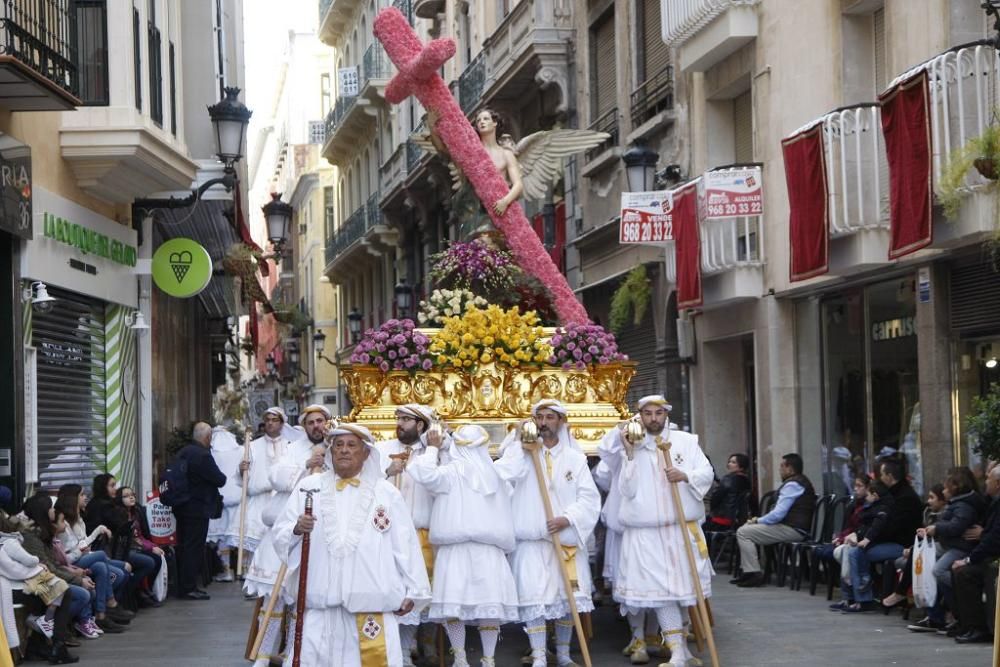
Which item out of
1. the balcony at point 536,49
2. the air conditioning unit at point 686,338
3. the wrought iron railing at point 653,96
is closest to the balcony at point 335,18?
the balcony at point 536,49

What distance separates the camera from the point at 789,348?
21.0 meters

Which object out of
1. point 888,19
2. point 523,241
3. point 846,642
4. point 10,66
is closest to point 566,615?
point 846,642

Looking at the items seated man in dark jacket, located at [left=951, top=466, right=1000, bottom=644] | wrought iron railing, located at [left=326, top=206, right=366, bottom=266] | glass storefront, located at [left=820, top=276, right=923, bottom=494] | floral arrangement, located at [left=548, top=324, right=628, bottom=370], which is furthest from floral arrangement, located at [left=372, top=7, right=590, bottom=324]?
wrought iron railing, located at [left=326, top=206, right=366, bottom=266]

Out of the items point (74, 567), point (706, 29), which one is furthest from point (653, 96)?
point (74, 567)

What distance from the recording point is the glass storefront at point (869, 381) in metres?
17.7

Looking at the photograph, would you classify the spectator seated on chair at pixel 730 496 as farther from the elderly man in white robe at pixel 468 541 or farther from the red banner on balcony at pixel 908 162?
the elderly man in white robe at pixel 468 541

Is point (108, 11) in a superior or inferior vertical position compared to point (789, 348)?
superior

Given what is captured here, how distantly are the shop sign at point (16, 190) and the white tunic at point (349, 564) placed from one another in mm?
6436

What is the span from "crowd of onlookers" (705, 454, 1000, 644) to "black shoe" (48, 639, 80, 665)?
256 inches

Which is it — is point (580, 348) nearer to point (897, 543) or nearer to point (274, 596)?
point (897, 543)

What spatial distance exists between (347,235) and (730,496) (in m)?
36.5

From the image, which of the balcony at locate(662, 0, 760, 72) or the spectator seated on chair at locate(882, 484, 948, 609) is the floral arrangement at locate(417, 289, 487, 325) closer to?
the spectator seated on chair at locate(882, 484, 948, 609)

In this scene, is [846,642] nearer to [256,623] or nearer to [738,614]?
[738,614]

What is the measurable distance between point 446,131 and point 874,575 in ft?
18.0
